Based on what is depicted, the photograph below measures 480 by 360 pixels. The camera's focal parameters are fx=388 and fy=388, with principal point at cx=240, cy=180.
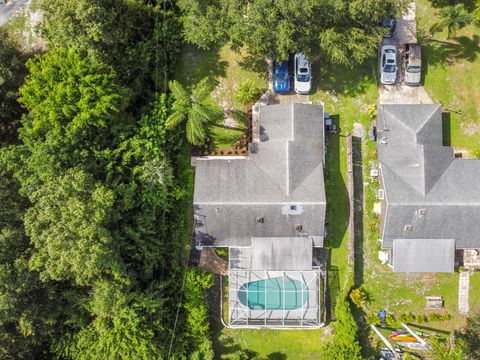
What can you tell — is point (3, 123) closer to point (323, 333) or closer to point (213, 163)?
point (213, 163)

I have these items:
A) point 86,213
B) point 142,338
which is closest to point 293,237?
point 142,338

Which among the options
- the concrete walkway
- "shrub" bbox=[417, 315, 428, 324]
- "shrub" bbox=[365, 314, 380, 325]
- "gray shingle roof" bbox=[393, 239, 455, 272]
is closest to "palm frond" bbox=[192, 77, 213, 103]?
"gray shingle roof" bbox=[393, 239, 455, 272]

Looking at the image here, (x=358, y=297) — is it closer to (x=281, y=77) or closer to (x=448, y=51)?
(x=281, y=77)

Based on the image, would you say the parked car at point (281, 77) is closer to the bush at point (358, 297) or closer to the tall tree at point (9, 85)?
the bush at point (358, 297)

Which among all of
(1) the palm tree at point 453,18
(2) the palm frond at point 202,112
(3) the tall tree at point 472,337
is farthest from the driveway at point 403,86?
(3) the tall tree at point 472,337

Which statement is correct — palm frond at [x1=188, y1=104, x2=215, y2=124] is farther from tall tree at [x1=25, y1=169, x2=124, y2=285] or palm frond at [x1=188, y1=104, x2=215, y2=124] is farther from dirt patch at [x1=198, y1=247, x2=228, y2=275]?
dirt patch at [x1=198, y1=247, x2=228, y2=275]

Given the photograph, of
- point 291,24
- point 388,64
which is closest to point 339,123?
point 388,64
